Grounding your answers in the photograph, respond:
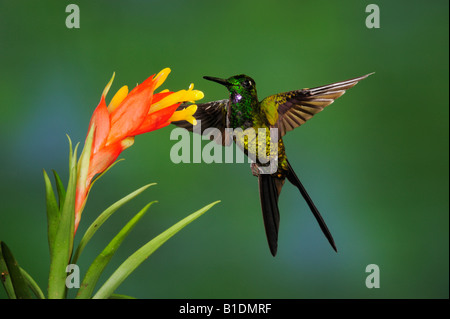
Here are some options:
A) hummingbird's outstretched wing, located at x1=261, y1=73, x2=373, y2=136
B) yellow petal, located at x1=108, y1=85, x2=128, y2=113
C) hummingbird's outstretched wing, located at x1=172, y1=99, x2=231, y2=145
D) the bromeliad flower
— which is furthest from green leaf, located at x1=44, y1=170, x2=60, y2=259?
hummingbird's outstretched wing, located at x1=261, y1=73, x2=373, y2=136

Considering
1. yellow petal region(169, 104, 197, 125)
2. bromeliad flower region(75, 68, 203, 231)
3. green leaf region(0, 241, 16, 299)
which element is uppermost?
yellow petal region(169, 104, 197, 125)

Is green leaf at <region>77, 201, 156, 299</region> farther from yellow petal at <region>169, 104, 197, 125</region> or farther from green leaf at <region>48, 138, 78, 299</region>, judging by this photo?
yellow petal at <region>169, 104, 197, 125</region>

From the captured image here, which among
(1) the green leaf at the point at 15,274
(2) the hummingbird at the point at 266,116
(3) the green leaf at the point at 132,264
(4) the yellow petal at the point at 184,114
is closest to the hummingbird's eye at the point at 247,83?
(2) the hummingbird at the point at 266,116

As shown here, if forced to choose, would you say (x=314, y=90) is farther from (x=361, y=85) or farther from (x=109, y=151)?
(x=361, y=85)

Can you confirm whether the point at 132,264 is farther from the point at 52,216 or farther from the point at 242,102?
the point at 242,102

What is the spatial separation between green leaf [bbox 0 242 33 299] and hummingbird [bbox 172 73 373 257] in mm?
315

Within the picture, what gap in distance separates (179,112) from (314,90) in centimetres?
25

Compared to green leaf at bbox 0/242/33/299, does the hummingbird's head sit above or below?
above

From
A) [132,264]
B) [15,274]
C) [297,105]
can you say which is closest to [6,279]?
[15,274]

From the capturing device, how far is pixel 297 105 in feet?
2.48

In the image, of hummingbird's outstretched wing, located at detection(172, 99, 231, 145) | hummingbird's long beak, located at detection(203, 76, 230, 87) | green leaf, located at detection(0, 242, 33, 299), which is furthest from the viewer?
hummingbird's outstretched wing, located at detection(172, 99, 231, 145)

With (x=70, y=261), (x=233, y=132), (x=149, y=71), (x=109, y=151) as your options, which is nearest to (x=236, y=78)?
(x=233, y=132)

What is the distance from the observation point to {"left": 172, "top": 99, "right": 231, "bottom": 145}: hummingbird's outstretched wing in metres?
0.74

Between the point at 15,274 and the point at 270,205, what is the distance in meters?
0.37
